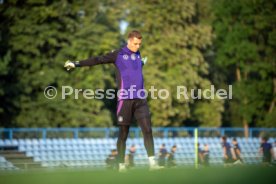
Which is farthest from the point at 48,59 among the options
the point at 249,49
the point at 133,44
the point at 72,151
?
the point at 133,44

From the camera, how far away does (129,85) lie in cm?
1053

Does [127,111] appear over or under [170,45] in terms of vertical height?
under

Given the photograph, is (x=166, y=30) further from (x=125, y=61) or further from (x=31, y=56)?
(x=125, y=61)

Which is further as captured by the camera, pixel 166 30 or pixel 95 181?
pixel 166 30

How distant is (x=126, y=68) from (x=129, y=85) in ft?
0.82

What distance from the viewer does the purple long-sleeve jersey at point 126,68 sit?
1052cm

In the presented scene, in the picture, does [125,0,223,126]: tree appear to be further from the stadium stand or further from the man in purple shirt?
the man in purple shirt

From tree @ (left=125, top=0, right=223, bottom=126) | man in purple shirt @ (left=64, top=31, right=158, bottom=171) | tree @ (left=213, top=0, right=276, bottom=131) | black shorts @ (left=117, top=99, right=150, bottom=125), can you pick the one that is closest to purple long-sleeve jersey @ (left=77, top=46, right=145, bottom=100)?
man in purple shirt @ (left=64, top=31, right=158, bottom=171)

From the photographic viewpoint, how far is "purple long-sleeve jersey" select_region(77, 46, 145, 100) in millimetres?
10516

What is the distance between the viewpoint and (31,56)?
4025cm

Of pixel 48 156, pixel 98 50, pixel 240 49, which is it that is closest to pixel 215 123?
pixel 240 49

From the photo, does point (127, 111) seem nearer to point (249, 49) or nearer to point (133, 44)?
point (133, 44)

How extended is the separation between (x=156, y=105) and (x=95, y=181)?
34.2 meters

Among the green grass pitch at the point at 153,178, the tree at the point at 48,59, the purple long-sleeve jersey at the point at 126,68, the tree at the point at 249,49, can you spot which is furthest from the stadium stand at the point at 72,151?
the tree at the point at 249,49
